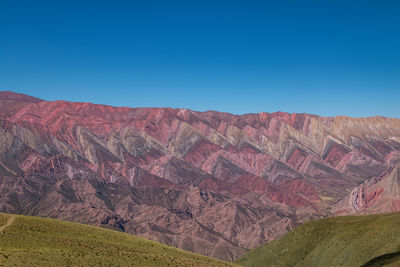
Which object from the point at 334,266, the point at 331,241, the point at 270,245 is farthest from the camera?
→ the point at 270,245

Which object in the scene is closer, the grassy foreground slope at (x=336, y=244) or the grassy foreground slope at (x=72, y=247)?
the grassy foreground slope at (x=72, y=247)

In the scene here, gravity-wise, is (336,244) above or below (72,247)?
above

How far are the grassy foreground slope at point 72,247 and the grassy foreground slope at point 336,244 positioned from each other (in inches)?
1142

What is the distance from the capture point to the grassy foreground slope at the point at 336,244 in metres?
88.1

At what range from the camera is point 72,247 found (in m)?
75.1

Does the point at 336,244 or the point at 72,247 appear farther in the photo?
the point at 336,244

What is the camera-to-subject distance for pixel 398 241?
8438cm

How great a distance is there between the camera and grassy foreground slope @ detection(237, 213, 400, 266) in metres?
88.1

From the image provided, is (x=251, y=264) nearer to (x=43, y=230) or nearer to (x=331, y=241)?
(x=331, y=241)

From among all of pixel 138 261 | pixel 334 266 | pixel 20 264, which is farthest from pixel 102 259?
pixel 334 266

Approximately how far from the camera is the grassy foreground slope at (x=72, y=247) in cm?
6662

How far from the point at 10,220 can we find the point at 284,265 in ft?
212

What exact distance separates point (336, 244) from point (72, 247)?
59.8 meters

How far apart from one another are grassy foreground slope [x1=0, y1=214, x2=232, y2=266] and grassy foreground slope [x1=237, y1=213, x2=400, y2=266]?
28997mm
